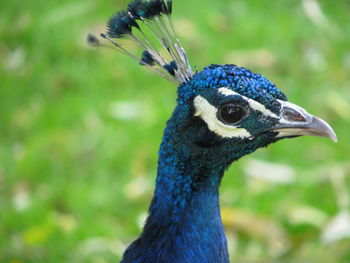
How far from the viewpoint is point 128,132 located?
277cm

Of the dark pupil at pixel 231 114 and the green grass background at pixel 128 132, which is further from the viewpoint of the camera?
the green grass background at pixel 128 132

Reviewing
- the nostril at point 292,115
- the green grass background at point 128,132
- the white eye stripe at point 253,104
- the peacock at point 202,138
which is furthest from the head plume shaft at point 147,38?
the green grass background at point 128,132

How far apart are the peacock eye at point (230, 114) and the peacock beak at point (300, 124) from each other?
0.25 ft

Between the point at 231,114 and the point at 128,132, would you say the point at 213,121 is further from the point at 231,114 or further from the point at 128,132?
the point at 128,132

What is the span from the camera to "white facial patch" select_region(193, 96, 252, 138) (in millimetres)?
1315

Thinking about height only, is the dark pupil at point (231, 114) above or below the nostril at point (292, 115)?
above

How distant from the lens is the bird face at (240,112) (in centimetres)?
130

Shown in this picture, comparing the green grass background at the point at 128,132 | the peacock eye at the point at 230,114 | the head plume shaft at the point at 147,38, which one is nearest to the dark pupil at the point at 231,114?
the peacock eye at the point at 230,114

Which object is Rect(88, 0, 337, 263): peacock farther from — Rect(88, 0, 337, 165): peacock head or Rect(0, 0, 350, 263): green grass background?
Rect(0, 0, 350, 263): green grass background

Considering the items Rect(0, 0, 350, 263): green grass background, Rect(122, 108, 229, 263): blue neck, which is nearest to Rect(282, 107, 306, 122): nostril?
Rect(122, 108, 229, 263): blue neck

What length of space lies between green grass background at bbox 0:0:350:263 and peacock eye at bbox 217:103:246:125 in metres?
0.96

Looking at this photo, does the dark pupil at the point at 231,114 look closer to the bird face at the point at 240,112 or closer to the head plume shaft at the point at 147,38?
the bird face at the point at 240,112

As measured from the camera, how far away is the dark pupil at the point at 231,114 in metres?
1.31


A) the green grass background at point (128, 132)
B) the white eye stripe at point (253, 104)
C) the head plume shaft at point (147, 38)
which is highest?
the green grass background at point (128, 132)
